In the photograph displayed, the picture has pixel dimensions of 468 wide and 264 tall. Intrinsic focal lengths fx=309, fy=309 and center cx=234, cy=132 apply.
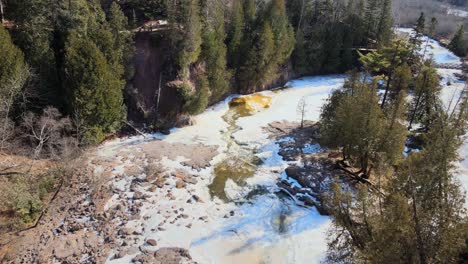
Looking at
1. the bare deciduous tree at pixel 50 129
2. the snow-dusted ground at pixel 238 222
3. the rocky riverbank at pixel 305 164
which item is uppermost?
the bare deciduous tree at pixel 50 129

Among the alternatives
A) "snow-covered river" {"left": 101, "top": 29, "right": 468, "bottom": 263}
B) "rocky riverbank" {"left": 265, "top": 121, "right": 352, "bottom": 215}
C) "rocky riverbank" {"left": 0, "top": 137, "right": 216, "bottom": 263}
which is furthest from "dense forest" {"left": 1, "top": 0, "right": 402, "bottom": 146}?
"rocky riverbank" {"left": 265, "top": 121, "right": 352, "bottom": 215}

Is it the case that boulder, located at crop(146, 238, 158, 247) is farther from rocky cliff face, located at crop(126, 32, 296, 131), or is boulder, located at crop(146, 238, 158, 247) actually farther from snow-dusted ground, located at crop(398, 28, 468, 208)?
snow-dusted ground, located at crop(398, 28, 468, 208)

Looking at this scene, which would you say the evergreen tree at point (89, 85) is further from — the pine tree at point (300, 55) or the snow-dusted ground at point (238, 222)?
the pine tree at point (300, 55)

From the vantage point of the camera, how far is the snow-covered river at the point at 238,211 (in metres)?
18.4

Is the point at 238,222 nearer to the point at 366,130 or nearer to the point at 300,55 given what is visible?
the point at 366,130

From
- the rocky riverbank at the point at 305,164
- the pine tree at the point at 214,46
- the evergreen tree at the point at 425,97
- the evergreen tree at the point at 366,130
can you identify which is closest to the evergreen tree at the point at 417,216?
the evergreen tree at the point at 366,130

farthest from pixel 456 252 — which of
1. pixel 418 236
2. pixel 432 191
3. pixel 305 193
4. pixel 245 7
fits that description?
pixel 245 7

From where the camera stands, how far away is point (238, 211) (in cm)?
2155

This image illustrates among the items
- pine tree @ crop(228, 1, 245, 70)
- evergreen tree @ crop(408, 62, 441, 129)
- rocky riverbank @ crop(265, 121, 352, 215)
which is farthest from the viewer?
pine tree @ crop(228, 1, 245, 70)

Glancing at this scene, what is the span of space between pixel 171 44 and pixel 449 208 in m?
28.2

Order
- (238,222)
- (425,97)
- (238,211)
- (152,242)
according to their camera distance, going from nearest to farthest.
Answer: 1. (152,242)
2. (238,222)
3. (238,211)
4. (425,97)

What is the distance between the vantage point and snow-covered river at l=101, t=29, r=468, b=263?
18.4 meters

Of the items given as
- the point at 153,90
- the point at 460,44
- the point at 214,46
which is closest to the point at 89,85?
the point at 153,90

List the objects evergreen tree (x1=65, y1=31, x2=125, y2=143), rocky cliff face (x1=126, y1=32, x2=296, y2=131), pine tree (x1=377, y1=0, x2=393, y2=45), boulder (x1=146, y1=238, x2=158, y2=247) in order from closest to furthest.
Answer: boulder (x1=146, y1=238, x2=158, y2=247) < evergreen tree (x1=65, y1=31, x2=125, y2=143) < rocky cliff face (x1=126, y1=32, x2=296, y2=131) < pine tree (x1=377, y1=0, x2=393, y2=45)
